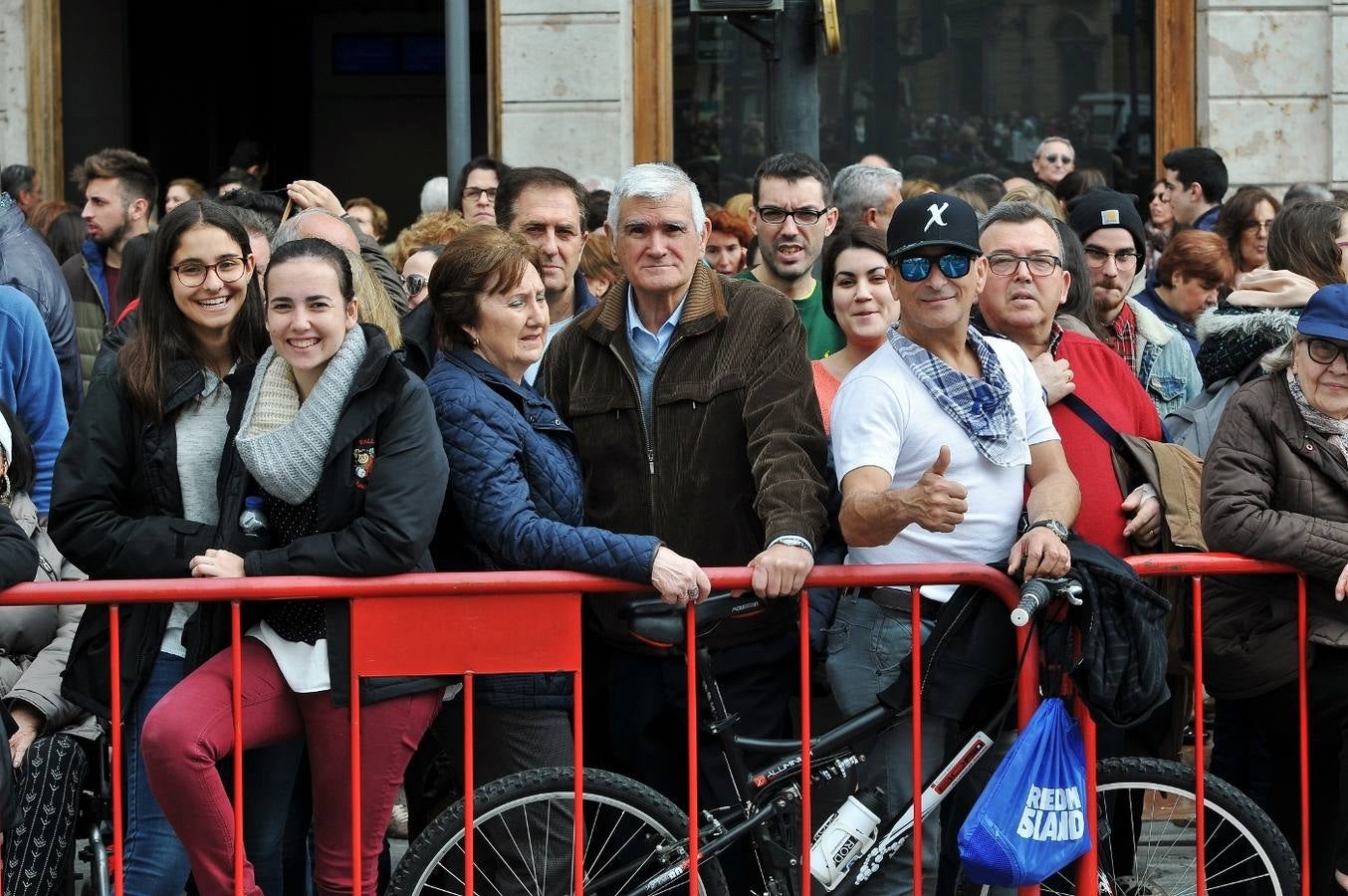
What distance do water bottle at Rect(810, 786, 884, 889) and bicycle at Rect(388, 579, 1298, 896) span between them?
0.05 feet

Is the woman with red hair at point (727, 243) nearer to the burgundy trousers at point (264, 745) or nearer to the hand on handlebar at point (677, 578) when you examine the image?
the hand on handlebar at point (677, 578)

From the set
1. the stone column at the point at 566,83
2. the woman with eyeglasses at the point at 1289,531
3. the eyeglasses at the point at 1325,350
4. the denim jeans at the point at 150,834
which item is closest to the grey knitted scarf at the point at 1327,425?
the woman with eyeglasses at the point at 1289,531

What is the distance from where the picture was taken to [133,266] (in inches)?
273

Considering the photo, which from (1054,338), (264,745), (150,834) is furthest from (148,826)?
(1054,338)

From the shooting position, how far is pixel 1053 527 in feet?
15.2

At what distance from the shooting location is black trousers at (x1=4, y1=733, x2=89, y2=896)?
5.02m

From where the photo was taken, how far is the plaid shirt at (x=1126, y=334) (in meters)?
6.30

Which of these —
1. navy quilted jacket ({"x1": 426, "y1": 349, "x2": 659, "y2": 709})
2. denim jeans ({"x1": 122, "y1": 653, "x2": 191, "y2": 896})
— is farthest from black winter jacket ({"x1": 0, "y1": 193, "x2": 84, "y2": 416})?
navy quilted jacket ({"x1": 426, "y1": 349, "x2": 659, "y2": 709})

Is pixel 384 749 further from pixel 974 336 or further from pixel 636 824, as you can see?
pixel 974 336

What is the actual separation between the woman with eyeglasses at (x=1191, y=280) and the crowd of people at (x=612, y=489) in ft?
5.74

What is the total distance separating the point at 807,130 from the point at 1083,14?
17.6ft

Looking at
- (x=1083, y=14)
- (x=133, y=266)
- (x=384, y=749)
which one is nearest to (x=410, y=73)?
(x=1083, y=14)

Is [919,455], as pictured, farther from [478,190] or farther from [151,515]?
[478,190]

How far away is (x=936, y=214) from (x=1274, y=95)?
7350mm
